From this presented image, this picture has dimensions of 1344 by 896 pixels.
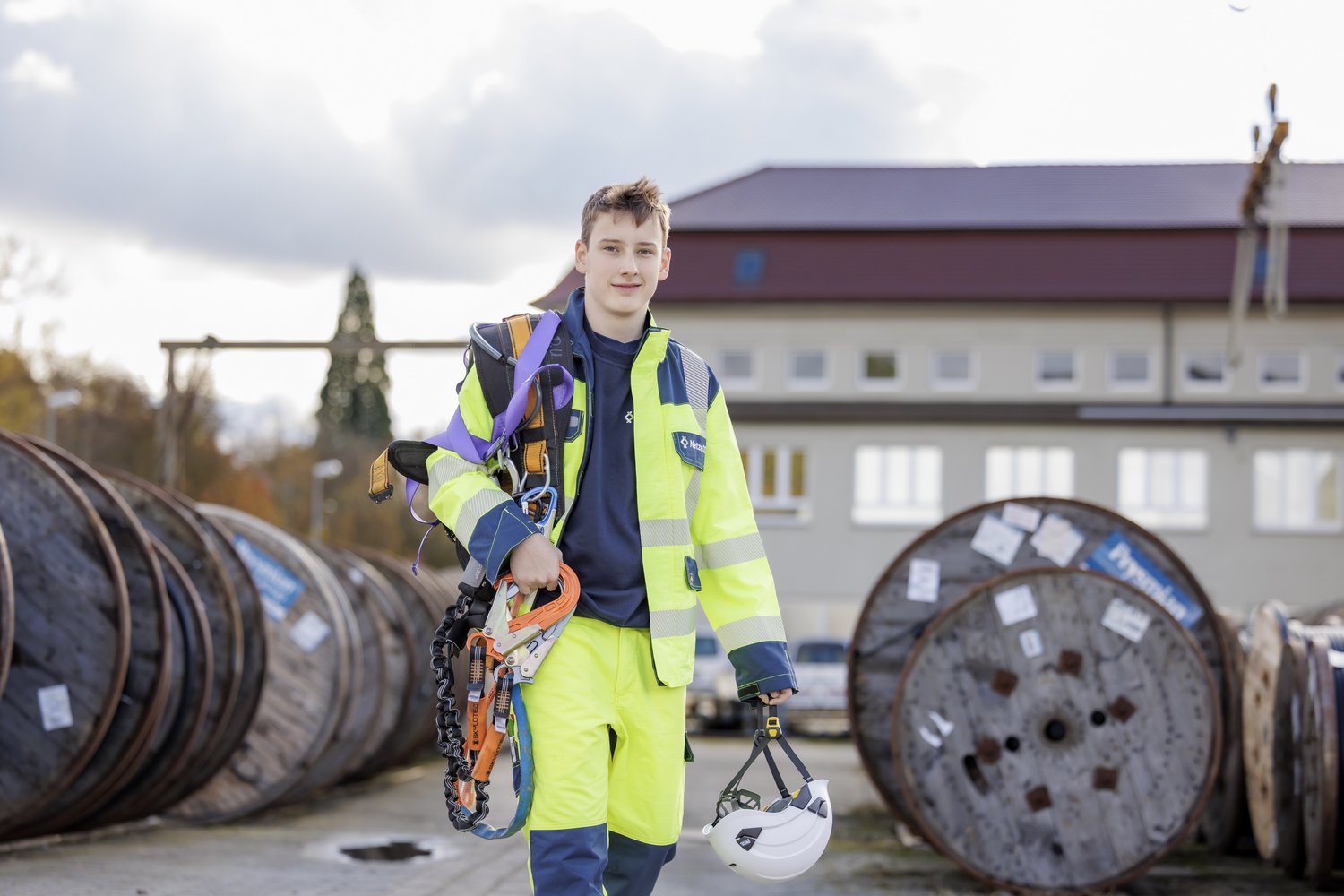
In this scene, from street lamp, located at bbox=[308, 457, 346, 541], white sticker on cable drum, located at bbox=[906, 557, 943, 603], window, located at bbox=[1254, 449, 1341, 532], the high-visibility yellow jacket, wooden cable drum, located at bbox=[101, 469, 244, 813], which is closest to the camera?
the high-visibility yellow jacket

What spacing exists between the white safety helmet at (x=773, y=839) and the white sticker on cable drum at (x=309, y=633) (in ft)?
20.8

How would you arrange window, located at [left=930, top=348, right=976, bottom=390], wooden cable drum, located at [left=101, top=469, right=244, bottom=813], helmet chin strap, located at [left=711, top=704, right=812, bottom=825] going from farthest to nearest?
window, located at [left=930, top=348, right=976, bottom=390] → wooden cable drum, located at [left=101, top=469, right=244, bottom=813] → helmet chin strap, located at [left=711, top=704, right=812, bottom=825]

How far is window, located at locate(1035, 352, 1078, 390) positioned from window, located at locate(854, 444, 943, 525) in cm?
312

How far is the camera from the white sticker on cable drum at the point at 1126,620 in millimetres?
6926

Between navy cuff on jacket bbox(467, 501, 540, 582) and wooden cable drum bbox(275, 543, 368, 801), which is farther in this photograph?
wooden cable drum bbox(275, 543, 368, 801)

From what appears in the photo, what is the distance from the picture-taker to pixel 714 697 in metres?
24.0

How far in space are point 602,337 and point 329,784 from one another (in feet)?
23.8

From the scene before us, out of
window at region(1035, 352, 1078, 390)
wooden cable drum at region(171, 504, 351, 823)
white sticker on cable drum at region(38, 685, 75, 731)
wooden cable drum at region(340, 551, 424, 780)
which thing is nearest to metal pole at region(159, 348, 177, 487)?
wooden cable drum at region(340, 551, 424, 780)

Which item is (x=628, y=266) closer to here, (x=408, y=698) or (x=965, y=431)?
(x=408, y=698)

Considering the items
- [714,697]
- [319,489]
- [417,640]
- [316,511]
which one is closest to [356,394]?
[319,489]

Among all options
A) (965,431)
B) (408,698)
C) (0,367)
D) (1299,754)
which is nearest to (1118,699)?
(1299,754)

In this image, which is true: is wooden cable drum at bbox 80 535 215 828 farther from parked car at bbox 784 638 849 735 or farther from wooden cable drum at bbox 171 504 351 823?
parked car at bbox 784 638 849 735

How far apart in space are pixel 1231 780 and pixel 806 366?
1163 inches

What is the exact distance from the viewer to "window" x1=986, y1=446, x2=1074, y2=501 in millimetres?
36328
